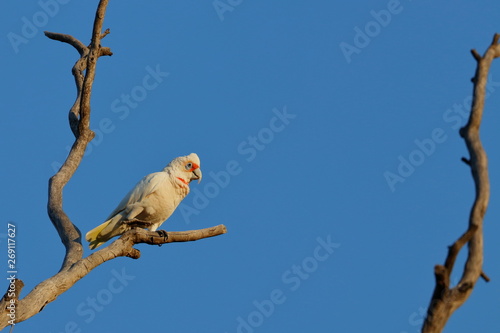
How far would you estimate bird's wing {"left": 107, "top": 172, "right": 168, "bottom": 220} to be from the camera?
8.29m

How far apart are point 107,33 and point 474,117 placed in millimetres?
5212

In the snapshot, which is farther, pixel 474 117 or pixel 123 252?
pixel 123 252

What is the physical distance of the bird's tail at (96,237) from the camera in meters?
7.85

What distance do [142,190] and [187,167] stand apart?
0.75 meters

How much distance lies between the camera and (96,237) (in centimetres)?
795

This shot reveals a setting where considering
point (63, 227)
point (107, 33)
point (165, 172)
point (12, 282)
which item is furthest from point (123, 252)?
point (107, 33)

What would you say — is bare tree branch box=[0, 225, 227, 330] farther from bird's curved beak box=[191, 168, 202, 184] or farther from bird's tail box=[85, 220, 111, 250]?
bird's curved beak box=[191, 168, 202, 184]

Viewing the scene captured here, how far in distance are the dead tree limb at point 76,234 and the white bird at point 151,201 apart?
931 mm

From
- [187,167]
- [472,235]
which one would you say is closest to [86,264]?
[187,167]

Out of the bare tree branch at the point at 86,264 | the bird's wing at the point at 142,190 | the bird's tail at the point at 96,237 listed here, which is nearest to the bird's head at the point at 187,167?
the bird's wing at the point at 142,190

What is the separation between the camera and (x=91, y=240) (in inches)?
312

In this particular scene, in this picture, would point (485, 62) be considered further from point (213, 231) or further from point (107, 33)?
point (107, 33)

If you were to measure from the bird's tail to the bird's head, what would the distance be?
121 centimetres

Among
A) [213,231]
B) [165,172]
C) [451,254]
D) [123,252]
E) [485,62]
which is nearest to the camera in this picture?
[451,254]
